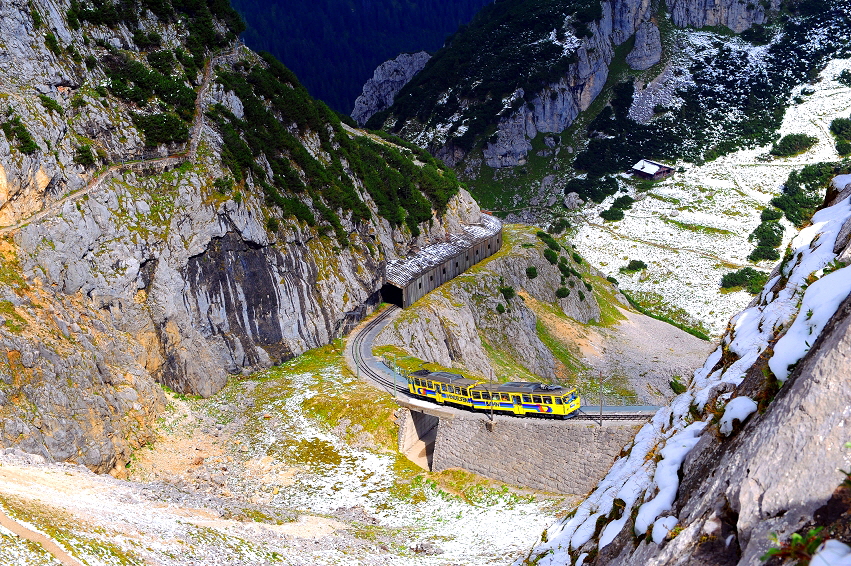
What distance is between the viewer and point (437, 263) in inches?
3273

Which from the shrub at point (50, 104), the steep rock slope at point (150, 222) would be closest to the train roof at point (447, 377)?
the steep rock slope at point (150, 222)

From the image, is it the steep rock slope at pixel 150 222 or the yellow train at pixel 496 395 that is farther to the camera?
the steep rock slope at pixel 150 222

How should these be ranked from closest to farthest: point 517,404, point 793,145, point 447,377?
point 517,404, point 447,377, point 793,145

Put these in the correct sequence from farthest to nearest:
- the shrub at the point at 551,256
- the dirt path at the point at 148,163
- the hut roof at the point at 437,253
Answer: the shrub at the point at 551,256
the hut roof at the point at 437,253
the dirt path at the point at 148,163

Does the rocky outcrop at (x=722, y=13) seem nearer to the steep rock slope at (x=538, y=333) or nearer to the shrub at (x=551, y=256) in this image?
the steep rock slope at (x=538, y=333)

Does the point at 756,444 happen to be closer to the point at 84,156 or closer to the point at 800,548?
the point at 800,548

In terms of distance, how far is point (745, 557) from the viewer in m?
9.34

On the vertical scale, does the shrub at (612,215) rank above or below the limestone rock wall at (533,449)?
below

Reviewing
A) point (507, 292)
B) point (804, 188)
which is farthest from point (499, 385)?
point (804, 188)

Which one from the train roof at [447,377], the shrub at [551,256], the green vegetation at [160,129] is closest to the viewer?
the train roof at [447,377]

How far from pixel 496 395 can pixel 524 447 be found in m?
4.05

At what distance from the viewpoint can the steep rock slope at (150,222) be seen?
4572 cm

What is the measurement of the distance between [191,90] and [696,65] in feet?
511

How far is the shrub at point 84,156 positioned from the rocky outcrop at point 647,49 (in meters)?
164
